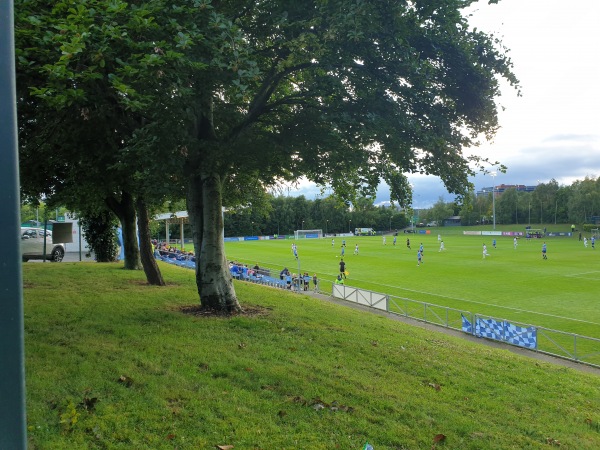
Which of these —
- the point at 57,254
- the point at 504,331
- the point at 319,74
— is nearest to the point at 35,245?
the point at 57,254

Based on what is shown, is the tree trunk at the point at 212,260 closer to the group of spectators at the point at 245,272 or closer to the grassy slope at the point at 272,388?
the grassy slope at the point at 272,388

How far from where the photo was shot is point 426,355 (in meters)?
10.1

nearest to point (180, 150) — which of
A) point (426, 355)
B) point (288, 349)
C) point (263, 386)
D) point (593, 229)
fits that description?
point (288, 349)

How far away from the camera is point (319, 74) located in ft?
35.1

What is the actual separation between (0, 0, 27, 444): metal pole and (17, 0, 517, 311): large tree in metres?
4.61

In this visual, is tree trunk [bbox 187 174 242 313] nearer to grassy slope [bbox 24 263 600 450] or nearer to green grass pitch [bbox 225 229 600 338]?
grassy slope [bbox 24 263 600 450]

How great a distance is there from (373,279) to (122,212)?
19.8 meters

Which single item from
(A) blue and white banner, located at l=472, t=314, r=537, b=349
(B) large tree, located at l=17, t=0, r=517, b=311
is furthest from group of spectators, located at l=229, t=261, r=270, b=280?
(B) large tree, located at l=17, t=0, r=517, b=311

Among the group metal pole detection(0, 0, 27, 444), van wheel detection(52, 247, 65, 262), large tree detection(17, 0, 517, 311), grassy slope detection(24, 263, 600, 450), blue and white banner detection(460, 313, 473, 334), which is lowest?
blue and white banner detection(460, 313, 473, 334)

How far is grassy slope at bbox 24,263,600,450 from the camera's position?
5500 mm

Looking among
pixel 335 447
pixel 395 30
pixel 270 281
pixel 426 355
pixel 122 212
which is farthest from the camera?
pixel 270 281

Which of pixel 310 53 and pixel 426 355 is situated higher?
pixel 310 53

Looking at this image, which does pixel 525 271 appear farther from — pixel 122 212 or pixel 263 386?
pixel 263 386

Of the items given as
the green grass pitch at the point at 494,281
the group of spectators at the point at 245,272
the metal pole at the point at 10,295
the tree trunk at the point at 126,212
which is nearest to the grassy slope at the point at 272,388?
the metal pole at the point at 10,295
